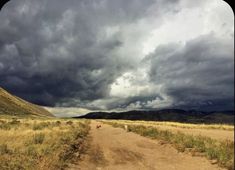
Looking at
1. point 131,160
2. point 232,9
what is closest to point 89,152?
point 131,160

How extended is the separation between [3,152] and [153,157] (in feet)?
30.4

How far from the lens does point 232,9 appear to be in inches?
327

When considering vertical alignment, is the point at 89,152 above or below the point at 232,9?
below

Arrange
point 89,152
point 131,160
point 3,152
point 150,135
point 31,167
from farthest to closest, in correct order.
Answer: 1. point 150,135
2. point 89,152
3. point 131,160
4. point 3,152
5. point 31,167

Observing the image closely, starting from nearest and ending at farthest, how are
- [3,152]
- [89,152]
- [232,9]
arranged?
[232,9] < [3,152] < [89,152]

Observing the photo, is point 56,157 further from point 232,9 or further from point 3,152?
point 232,9

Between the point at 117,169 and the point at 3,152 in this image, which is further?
the point at 3,152

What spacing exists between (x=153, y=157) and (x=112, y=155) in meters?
2.65

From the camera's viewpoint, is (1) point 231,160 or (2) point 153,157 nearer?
(1) point 231,160

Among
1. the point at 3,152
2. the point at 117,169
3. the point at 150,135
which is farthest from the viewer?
the point at 150,135

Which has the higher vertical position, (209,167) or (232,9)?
(232,9)

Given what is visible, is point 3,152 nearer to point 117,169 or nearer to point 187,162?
point 117,169

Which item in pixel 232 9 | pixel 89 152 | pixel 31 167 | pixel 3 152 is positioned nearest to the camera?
pixel 232 9

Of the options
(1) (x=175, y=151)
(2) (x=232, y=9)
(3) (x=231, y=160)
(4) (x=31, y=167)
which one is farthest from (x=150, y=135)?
(2) (x=232, y=9)
